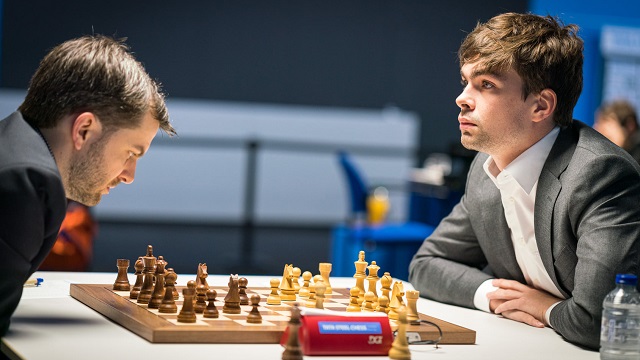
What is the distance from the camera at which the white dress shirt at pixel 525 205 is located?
88.3 inches

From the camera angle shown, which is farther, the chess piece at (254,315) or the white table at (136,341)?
the chess piece at (254,315)

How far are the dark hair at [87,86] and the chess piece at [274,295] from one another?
50 centimetres

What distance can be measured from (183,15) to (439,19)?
3.17 m

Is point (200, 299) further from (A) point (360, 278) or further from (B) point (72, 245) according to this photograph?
(B) point (72, 245)

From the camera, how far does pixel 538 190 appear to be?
2.18 meters

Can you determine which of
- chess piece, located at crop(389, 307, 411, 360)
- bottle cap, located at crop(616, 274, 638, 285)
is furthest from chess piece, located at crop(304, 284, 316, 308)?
bottle cap, located at crop(616, 274, 638, 285)

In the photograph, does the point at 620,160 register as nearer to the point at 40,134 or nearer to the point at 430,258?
the point at 430,258

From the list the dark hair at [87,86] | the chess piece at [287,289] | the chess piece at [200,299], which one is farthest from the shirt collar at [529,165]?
the dark hair at [87,86]

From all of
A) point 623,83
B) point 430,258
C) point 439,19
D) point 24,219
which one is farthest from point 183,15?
point 24,219

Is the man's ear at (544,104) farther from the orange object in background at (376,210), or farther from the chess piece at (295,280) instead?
the orange object in background at (376,210)

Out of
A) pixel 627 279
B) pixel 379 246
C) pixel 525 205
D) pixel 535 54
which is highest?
pixel 535 54

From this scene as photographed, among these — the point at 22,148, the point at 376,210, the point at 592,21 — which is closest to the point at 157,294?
the point at 22,148

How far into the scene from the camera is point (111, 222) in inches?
379

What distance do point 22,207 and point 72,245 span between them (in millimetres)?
2621
